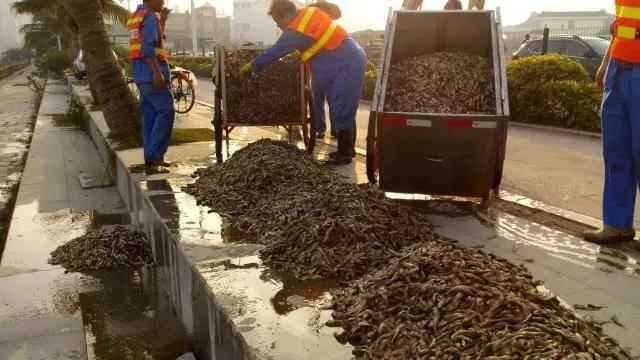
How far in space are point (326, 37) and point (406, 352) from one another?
4.81 m

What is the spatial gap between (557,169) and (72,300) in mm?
5628

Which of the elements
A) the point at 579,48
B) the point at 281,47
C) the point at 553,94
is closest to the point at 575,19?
the point at 579,48

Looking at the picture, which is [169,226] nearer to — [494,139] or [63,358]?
[63,358]

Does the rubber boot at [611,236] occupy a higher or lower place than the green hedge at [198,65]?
lower

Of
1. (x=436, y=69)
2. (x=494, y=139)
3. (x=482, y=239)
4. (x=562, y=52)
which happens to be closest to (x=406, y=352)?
(x=482, y=239)

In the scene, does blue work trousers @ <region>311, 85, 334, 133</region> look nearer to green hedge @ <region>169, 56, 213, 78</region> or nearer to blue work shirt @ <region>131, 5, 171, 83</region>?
blue work shirt @ <region>131, 5, 171, 83</region>

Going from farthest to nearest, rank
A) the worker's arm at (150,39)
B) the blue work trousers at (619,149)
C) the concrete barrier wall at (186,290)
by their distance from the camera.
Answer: the worker's arm at (150,39) → the blue work trousers at (619,149) → the concrete barrier wall at (186,290)

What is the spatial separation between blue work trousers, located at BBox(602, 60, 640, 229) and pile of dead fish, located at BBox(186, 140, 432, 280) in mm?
1323

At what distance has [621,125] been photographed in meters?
4.10

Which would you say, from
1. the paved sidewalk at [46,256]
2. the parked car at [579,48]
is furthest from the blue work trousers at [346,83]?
the parked car at [579,48]

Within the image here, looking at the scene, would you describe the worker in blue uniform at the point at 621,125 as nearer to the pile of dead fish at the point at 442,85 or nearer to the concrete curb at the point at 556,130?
the pile of dead fish at the point at 442,85

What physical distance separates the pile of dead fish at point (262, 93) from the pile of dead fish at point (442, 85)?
6.64ft

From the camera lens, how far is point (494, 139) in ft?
15.3

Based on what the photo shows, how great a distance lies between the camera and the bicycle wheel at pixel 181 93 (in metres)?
12.9
